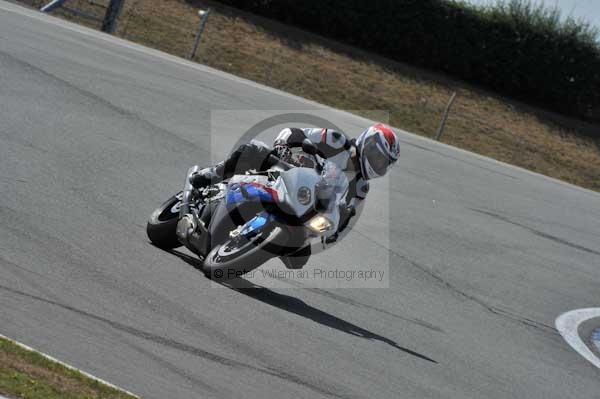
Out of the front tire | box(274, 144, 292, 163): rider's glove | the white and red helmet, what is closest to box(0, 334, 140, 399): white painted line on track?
the front tire

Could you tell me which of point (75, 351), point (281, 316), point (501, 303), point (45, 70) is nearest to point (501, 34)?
point (45, 70)

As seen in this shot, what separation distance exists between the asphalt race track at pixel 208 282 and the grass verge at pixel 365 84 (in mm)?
7620

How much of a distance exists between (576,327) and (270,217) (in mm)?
4808

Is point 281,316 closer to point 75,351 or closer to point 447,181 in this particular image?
point 75,351

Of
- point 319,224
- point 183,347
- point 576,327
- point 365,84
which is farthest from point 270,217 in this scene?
point 365,84

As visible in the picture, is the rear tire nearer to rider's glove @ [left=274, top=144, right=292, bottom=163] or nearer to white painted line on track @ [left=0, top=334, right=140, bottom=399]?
rider's glove @ [left=274, top=144, right=292, bottom=163]

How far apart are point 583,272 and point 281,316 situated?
740 centimetres

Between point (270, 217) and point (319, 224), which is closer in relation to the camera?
point (319, 224)

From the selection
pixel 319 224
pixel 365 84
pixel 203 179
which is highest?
pixel 319 224

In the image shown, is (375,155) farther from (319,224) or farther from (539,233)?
(539,233)

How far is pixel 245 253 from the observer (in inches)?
307

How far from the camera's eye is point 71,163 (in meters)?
10.8

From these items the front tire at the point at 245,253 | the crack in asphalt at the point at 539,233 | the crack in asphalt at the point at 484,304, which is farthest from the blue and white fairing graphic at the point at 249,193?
the crack in asphalt at the point at 539,233

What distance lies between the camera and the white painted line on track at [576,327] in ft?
32.5
